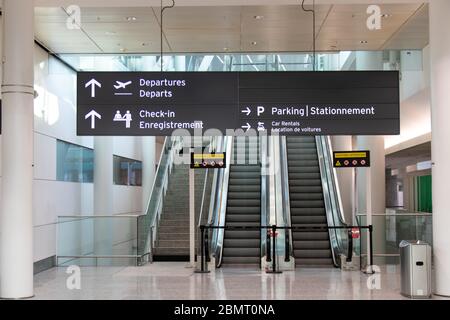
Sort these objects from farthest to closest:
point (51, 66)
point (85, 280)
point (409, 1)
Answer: point (51, 66) → point (85, 280) → point (409, 1)

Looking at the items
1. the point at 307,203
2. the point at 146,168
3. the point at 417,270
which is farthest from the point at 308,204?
the point at 146,168

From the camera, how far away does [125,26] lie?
10375 mm

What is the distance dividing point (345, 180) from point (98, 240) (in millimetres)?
10315

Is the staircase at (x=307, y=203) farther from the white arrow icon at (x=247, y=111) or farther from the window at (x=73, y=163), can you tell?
the white arrow icon at (x=247, y=111)

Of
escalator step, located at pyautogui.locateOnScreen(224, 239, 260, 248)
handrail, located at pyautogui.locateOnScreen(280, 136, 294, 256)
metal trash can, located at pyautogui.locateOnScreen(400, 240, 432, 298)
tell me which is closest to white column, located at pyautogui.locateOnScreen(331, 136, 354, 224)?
handrail, located at pyautogui.locateOnScreen(280, 136, 294, 256)

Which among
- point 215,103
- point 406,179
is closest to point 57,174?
point 215,103

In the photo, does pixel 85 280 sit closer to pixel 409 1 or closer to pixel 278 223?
pixel 278 223

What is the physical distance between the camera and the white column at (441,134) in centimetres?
820

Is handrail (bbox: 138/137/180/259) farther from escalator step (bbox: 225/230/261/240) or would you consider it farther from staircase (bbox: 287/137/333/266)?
staircase (bbox: 287/137/333/266)

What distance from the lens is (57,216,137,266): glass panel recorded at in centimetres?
1202

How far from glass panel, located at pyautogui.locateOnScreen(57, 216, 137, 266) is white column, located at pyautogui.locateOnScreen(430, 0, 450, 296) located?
641cm

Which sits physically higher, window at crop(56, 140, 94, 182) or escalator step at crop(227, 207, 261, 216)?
window at crop(56, 140, 94, 182)

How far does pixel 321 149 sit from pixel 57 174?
303 inches

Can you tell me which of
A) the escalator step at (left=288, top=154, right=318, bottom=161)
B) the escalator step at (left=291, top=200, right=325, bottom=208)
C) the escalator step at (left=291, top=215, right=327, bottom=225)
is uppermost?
the escalator step at (left=288, top=154, right=318, bottom=161)
